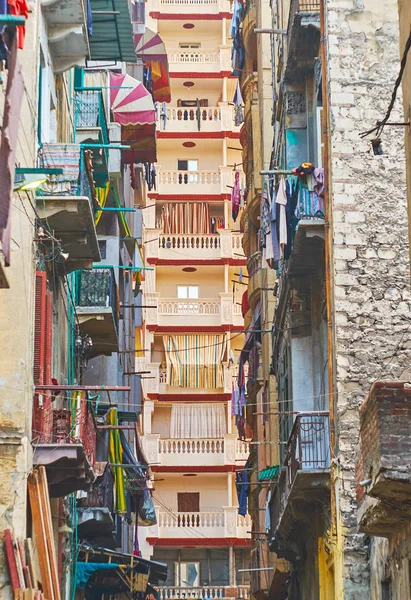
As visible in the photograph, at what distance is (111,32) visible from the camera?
2700 centimetres

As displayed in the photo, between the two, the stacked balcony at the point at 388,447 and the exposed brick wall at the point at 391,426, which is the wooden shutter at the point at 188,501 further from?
the exposed brick wall at the point at 391,426

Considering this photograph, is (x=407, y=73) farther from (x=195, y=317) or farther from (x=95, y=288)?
(x=195, y=317)

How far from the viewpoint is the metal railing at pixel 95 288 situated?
28.2 m

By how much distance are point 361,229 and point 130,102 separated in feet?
42.2

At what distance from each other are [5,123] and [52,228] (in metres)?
10.9

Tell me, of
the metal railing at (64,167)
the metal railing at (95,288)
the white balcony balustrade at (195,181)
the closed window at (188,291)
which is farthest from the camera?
the white balcony balustrade at (195,181)

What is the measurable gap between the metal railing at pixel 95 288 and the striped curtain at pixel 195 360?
91.4ft

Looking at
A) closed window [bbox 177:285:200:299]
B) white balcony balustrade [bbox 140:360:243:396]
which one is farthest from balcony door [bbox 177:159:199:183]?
white balcony balustrade [bbox 140:360:243:396]

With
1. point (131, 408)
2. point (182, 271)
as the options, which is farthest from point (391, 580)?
point (182, 271)

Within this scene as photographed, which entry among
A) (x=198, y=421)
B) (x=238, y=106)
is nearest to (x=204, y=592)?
(x=198, y=421)

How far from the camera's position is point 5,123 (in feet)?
37.8

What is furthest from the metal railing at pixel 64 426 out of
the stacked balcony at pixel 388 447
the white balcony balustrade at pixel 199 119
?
the white balcony balustrade at pixel 199 119

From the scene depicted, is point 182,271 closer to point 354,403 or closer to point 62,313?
point 62,313

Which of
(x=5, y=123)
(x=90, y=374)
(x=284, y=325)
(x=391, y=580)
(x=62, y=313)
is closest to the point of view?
(x=5, y=123)
